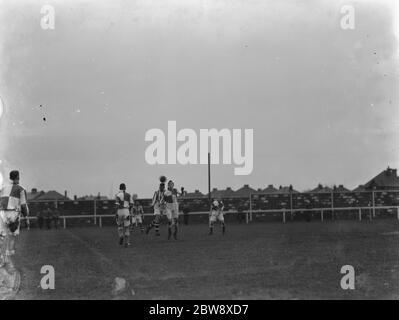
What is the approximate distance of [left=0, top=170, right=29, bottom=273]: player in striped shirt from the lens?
45.3ft

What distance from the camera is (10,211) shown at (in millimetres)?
13867

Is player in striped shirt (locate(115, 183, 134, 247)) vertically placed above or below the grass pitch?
above

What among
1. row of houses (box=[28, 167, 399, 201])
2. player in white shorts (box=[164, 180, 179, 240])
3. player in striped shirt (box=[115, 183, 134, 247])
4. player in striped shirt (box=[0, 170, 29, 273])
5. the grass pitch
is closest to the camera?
the grass pitch

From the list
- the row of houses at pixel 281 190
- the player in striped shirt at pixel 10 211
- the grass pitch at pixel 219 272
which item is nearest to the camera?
the grass pitch at pixel 219 272

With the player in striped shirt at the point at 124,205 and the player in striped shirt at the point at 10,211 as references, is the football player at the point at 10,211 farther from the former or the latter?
the player in striped shirt at the point at 124,205

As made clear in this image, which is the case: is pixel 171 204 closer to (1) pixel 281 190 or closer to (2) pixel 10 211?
(2) pixel 10 211

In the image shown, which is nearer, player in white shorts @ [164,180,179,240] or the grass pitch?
the grass pitch

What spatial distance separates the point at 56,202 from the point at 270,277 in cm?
3966

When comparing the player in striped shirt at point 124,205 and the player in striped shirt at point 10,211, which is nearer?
the player in striped shirt at point 10,211

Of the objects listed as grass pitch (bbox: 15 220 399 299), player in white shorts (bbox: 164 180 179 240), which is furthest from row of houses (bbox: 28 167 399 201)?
grass pitch (bbox: 15 220 399 299)

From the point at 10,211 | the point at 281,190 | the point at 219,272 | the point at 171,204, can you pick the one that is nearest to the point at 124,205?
the point at 171,204

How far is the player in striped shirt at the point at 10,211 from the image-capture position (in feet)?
45.3

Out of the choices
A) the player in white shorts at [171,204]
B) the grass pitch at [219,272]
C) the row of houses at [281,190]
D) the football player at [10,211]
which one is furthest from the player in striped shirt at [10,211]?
the row of houses at [281,190]

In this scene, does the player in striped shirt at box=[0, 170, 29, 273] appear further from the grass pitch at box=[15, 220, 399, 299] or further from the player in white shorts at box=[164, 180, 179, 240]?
the player in white shorts at box=[164, 180, 179, 240]
